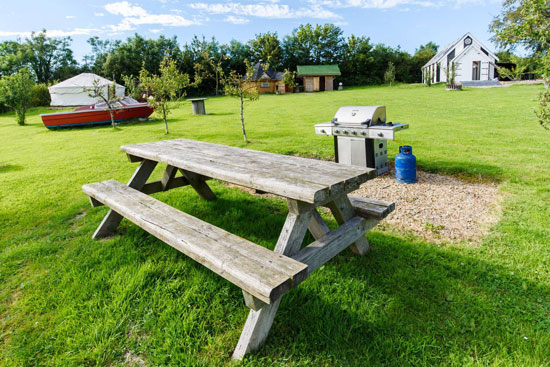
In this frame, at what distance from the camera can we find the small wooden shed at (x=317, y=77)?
1519 inches

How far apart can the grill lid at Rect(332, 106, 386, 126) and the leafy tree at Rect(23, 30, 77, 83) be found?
4911 centimetres

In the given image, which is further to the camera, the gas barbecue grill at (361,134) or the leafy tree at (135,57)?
the leafy tree at (135,57)

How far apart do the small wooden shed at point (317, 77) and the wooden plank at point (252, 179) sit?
37.9 m

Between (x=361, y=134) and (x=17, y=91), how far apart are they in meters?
19.5

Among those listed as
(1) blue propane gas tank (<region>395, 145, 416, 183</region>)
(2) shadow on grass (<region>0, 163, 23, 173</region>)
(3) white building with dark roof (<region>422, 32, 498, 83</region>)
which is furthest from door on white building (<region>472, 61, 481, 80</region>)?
(2) shadow on grass (<region>0, 163, 23, 173</region>)

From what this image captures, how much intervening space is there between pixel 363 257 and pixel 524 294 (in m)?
1.21

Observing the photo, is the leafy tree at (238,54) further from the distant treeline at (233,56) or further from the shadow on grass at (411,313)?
the shadow on grass at (411,313)

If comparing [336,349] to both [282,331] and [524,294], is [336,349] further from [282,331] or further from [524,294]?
[524,294]

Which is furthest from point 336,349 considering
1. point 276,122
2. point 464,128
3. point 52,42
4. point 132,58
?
point 52,42

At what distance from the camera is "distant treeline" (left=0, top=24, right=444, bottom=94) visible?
128 feet

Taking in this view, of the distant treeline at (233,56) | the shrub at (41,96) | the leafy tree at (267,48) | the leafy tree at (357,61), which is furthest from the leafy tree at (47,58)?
the leafy tree at (357,61)

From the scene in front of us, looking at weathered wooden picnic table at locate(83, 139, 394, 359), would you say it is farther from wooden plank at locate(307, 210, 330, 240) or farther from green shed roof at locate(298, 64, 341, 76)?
green shed roof at locate(298, 64, 341, 76)

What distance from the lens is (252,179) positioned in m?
2.14

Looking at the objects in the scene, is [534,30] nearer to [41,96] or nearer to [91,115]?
[91,115]
